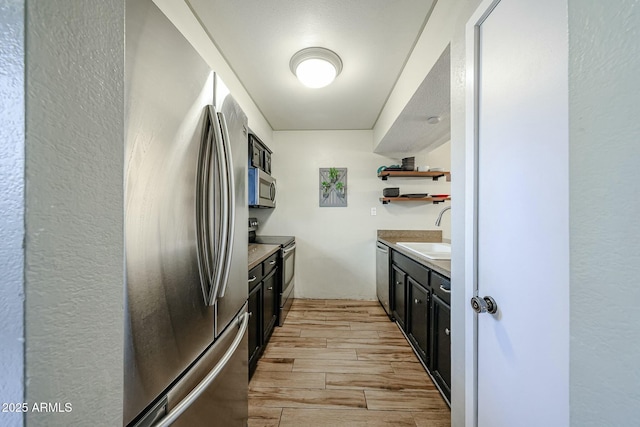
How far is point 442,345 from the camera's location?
150 cm

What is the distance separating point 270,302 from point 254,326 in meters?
0.48

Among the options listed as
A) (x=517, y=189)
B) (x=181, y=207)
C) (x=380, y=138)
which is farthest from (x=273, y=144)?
(x=517, y=189)

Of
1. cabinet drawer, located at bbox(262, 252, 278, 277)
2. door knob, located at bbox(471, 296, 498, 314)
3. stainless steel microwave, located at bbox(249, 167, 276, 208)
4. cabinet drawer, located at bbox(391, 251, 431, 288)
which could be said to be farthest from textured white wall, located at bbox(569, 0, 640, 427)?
stainless steel microwave, located at bbox(249, 167, 276, 208)

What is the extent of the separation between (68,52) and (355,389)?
6.69 ft

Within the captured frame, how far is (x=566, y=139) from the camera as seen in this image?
2.09ft

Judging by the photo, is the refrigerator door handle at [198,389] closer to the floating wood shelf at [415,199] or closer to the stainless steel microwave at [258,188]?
the stainless steel microwave at [258,188]

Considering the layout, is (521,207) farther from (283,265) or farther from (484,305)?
(283,265)

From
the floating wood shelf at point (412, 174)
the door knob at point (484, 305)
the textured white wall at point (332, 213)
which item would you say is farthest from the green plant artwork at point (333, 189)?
the door knob at point (484, 305)

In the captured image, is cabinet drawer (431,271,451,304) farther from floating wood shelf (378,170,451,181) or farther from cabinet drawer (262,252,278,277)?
floating wood shelf (378,170,451,181)

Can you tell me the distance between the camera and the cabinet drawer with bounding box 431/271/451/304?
53.0 inches

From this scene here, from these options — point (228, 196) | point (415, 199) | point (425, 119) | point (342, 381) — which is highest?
point (425, 119)

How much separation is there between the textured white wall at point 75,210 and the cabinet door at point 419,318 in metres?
1.71

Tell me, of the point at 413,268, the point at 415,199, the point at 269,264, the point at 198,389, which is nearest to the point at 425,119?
the point at 415,199

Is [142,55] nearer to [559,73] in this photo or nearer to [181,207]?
[181,207]
